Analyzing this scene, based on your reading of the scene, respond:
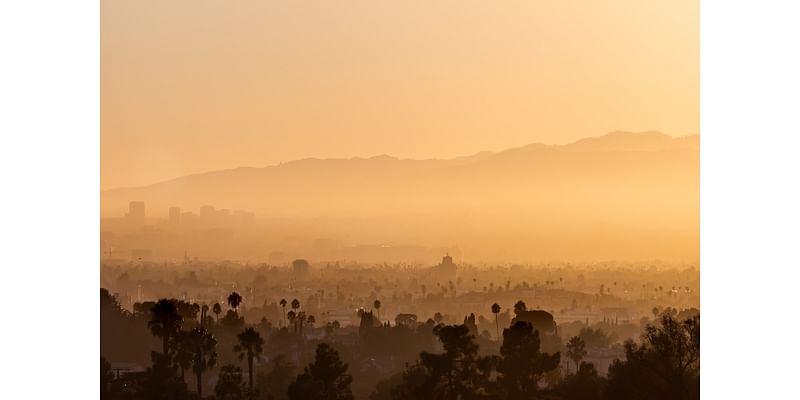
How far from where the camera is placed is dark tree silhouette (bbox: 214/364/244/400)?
14.4ft

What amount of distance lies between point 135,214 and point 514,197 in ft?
6.22

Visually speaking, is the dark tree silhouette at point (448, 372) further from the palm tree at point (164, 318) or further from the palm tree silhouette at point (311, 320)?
the palm tree at point (164, 318)

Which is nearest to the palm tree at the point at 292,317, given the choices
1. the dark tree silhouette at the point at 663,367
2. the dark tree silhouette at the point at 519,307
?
the dark tree silhouette at the point at 519,307

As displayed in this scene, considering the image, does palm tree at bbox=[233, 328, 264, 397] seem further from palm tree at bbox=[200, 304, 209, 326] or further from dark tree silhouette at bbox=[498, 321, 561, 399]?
dark tree silhouette at bbox=[498, 321, 561, 399]

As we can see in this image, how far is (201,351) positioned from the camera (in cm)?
444

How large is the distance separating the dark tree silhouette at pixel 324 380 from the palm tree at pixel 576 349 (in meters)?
1.09

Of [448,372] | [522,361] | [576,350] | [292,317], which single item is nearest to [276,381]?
[292,317]

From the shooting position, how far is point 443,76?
4301 mm

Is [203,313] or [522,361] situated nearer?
[522,361]

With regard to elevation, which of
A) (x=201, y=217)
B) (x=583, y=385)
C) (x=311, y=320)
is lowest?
(x=583, y=385)

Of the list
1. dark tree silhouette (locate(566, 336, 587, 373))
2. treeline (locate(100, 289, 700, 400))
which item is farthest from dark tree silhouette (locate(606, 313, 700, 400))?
dark tree silhouette (locate(566, 336, 587, 373))
